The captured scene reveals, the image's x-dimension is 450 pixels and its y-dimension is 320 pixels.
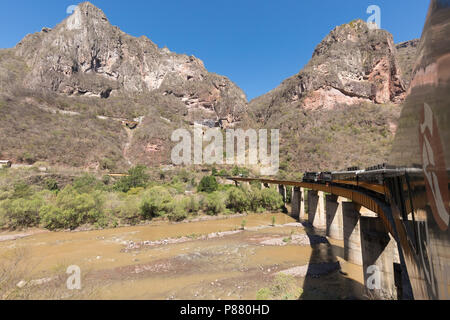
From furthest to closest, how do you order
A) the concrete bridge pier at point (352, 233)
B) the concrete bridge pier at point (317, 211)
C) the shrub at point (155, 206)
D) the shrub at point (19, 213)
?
the shrub at point (155, 206)
the concrete bridge pier at point (317, 211)
the shrub at point (19, 213)
the concrete bridge pier at point (352, 233)

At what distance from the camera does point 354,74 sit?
310 feet

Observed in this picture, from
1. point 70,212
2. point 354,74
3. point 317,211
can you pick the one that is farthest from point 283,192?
point 354,74

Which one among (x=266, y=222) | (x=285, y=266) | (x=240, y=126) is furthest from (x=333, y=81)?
(x=285, y=266)

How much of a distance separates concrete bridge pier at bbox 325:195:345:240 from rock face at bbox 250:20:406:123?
266 ft

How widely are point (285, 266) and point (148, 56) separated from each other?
145383 millimetres

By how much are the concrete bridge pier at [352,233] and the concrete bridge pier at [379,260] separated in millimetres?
4124

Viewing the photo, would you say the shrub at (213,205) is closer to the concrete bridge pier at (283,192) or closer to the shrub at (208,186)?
the shrub at (208,186)

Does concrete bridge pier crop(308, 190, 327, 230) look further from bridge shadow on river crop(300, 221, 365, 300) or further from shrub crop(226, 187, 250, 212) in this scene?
shrub crop(226, 187, 250, 212)

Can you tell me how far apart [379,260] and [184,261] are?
13285 millimetres

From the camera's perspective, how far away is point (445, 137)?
1165 mm

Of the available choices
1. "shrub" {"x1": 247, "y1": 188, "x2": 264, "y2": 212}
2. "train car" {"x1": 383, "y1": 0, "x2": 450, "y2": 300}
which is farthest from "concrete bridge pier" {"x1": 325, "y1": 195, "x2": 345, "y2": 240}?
"train car" {"x1": 383, "y1": 0, "x2": 450, "y2": 300}

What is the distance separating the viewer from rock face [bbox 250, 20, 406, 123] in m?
89.7

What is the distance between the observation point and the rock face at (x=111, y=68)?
312 feet

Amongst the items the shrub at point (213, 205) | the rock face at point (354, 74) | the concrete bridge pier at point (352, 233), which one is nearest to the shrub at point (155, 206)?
the shrub at point (213, 205)
